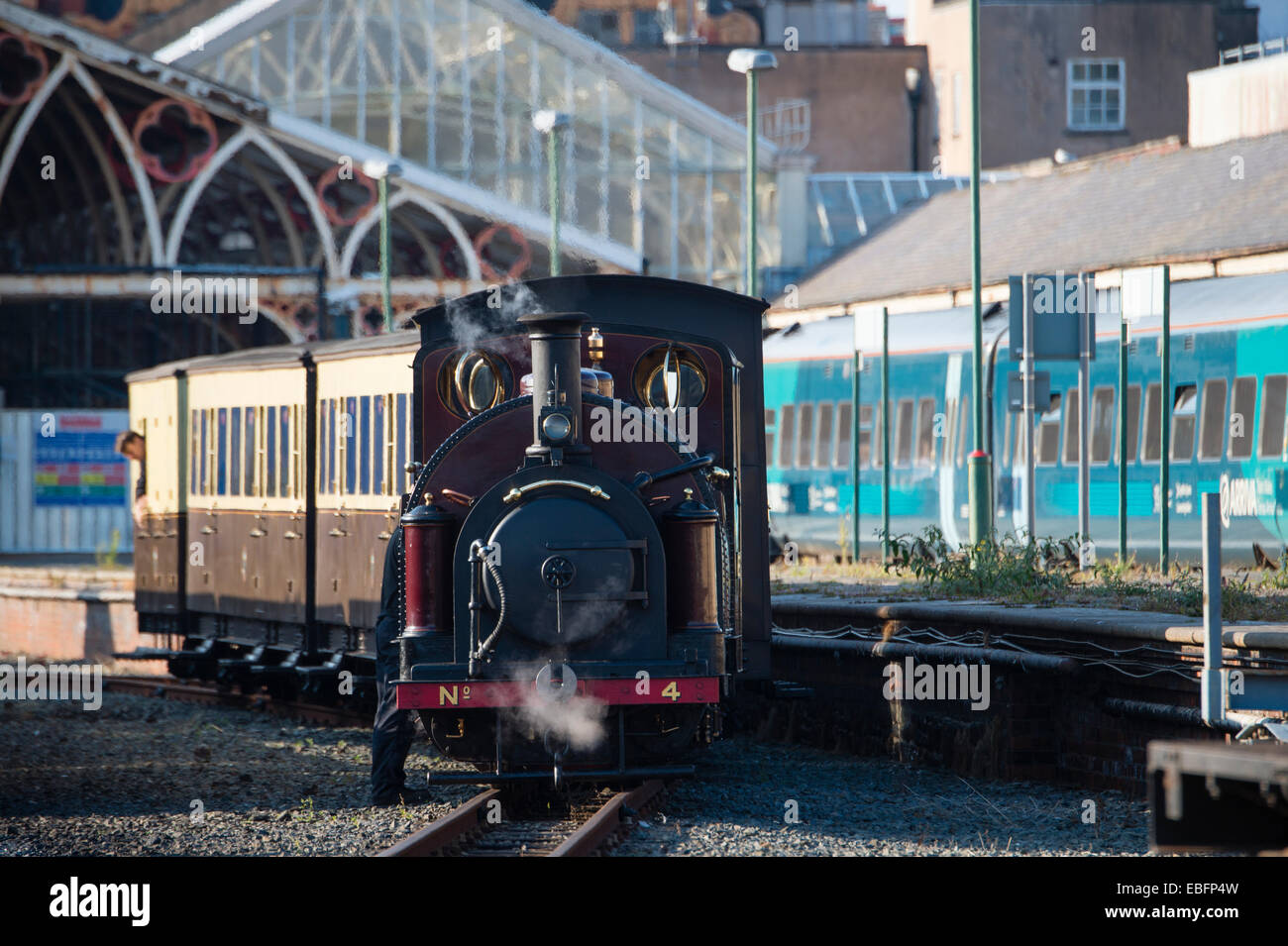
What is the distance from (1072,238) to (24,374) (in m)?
20.8

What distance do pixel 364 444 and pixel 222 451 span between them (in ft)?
11.9

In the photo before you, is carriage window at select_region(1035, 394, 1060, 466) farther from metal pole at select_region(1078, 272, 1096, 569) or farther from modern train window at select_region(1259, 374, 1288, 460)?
metal pole at select_region(1078, 272, 1096, 569)

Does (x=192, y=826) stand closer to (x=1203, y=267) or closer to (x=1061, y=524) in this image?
(x=1061, y=524)

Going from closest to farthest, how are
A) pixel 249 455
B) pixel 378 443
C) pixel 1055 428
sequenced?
1. pixel 378 443
2. pixel 249 455
3. pixel 1055 428

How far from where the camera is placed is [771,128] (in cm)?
Result: 4925

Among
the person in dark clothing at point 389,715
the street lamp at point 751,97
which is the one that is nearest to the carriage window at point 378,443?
the person in dark clothing at point 389,715

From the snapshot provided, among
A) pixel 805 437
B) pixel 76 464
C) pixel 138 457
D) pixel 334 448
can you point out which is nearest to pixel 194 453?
pixel 138 457

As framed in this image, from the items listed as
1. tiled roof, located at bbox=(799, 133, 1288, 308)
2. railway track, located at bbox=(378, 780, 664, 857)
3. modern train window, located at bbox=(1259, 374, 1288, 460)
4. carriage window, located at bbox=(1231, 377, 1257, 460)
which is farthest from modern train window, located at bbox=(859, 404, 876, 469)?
railway track, located at bbox=(378, 780, 664, 857)

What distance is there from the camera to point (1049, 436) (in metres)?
21.7

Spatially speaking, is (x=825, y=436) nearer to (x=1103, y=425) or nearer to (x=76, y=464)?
(x=1103, y=425)

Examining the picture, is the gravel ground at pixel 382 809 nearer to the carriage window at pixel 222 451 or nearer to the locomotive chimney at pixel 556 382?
the locomotive chimney at pixel 556 382

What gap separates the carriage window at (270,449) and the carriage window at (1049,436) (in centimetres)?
893

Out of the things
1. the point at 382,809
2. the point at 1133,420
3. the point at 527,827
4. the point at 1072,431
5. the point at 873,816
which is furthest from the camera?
the point at 1072,431
